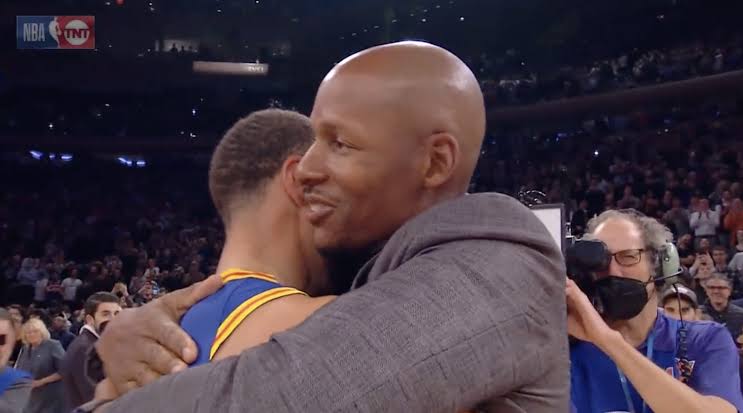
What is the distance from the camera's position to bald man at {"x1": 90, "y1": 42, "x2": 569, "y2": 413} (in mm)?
712

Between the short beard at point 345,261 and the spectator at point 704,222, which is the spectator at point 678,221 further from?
the short beard at point 345,261

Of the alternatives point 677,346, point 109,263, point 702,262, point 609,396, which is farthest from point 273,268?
point 109,263

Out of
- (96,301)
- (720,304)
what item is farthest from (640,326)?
(96,301)

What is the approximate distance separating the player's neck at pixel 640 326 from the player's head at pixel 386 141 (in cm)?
121

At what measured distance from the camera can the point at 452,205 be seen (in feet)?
2.84

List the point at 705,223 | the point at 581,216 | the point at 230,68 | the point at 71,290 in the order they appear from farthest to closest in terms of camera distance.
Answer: the point at 230,68
the point at 71,290
the point at 581,216
the point at 705,223

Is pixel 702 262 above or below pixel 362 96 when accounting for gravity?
below

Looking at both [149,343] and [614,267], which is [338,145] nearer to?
[149,343]

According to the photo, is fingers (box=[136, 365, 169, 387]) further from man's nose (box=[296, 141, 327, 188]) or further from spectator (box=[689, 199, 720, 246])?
spectator (box=[689, 199, 720, 246])

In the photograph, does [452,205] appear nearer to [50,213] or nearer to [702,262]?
[702,262]

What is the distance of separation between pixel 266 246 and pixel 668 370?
1.17 metres

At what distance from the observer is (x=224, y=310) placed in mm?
1061

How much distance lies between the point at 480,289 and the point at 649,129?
44.7ft

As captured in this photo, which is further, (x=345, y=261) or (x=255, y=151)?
(x=255, y=151)
